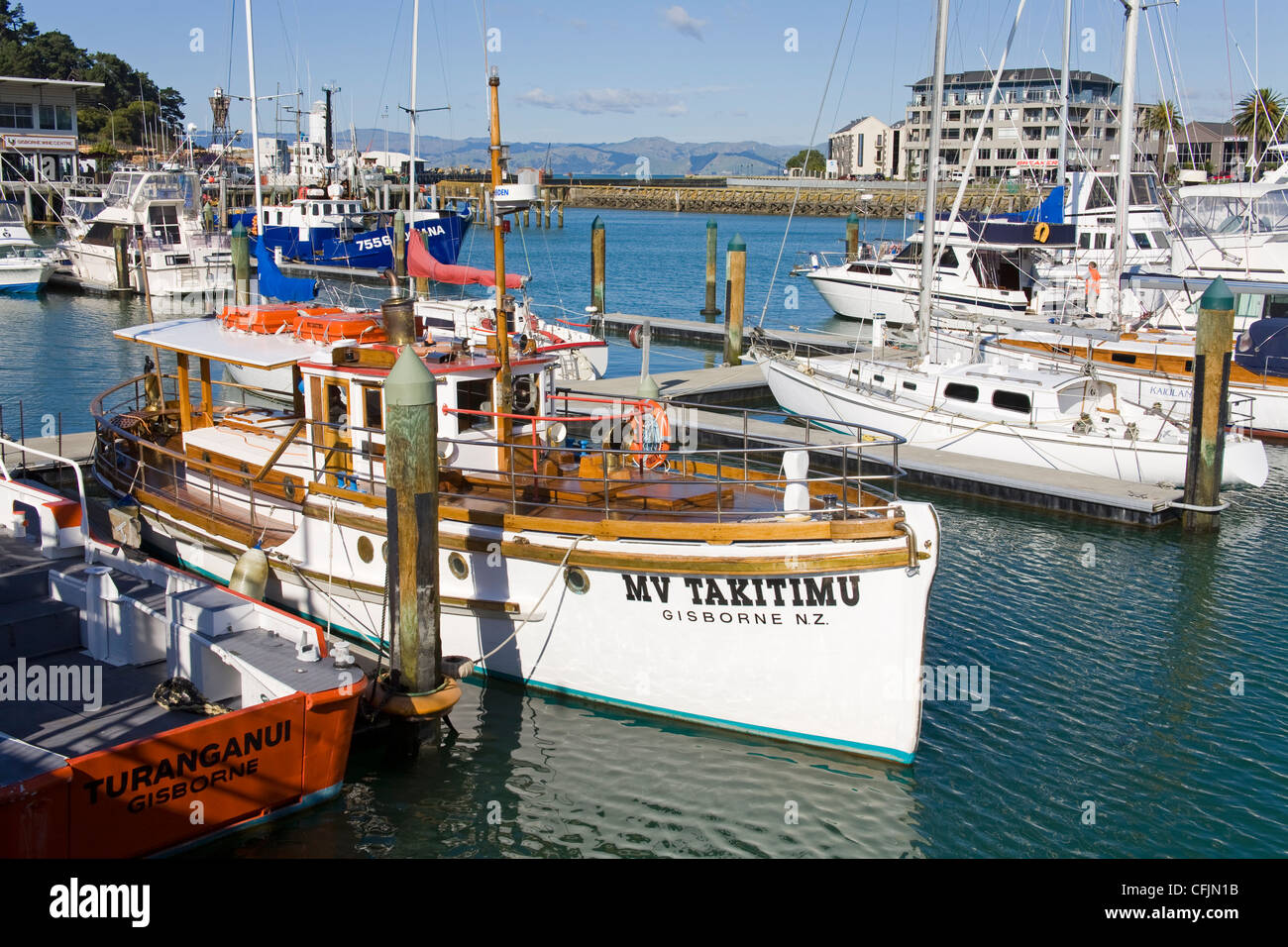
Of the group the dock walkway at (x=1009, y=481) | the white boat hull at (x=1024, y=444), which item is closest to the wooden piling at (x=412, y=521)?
the dock walkway at (x=1009, y=481)

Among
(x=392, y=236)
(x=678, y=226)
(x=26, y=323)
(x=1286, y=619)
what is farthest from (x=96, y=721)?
(x=678, y=226)

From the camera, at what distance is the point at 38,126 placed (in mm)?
82000

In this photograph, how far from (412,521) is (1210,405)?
1593 centimetres

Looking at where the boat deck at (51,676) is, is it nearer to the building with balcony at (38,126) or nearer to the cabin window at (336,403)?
the cabin window at (336,403)

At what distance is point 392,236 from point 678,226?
65685 mm

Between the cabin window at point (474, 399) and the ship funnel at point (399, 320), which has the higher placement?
the ship funnel at point (399, 320)

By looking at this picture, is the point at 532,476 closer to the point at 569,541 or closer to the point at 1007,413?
the point at 569,541

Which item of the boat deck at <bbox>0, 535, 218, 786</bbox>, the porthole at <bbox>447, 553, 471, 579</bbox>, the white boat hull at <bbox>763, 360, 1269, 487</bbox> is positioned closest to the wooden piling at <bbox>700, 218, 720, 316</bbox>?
the white boat hull at <bbox>763, 360, 1269, 487</bbox>

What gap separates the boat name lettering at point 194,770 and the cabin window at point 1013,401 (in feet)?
59.8

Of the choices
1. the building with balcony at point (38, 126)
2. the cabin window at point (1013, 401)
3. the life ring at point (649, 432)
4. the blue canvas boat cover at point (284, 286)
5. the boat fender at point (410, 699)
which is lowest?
the boat fender at point (410, 699)

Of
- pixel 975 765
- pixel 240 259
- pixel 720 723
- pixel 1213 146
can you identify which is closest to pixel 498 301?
pixel 720 723

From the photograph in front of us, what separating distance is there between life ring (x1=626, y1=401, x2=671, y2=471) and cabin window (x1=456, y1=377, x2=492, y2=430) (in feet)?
6.25

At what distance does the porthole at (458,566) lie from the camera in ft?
43.0

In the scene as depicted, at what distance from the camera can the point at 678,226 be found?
120000 mm
